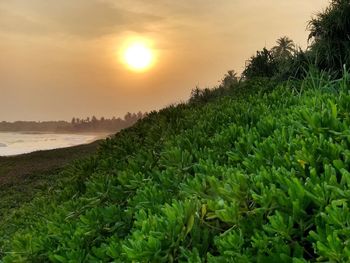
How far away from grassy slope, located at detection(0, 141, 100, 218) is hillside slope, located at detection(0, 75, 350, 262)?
6.17m

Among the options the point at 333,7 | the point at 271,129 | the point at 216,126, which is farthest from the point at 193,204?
the point at 333,7

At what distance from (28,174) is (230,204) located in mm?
18641

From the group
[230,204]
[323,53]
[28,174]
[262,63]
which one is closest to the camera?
[230,204]

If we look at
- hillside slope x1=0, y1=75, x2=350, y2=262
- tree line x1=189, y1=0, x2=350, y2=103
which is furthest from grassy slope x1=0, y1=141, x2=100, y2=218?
hillside slope x1=0, y1=75, x2=350, y2=262

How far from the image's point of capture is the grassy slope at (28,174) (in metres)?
15.5

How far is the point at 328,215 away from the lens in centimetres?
253

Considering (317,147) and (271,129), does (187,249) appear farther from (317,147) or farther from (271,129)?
(271,129)

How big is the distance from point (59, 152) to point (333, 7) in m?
20.4

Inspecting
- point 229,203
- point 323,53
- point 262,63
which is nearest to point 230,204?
point 229,203

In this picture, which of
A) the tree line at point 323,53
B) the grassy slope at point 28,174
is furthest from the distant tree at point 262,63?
the grassy slope at point 28,174

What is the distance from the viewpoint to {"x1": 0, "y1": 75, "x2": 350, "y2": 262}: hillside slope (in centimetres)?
269

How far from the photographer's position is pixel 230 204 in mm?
3211

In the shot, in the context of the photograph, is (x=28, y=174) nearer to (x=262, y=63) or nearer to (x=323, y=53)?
(x=262, y=63)

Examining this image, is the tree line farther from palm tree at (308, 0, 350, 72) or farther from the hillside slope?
the hillside slope
